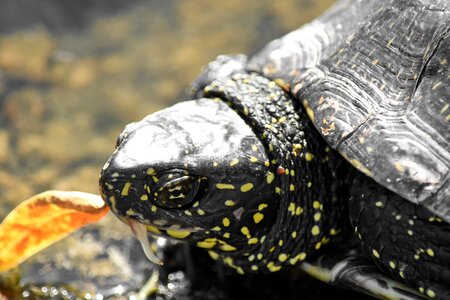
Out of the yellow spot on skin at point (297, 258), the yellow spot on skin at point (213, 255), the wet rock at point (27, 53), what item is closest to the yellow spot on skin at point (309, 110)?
the yellow spot on skin at point (297, 258)

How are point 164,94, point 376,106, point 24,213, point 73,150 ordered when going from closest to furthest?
1. point 376,106
2. point 24,213
3. point 73,150
4. point 164,94

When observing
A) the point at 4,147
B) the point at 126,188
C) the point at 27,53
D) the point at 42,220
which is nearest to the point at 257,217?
the point at 126,188

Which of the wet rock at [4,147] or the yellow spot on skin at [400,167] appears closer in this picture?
the yellow spot on skin at [400,167]

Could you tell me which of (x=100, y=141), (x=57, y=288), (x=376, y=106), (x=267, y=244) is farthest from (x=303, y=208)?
(x=100, y=141)

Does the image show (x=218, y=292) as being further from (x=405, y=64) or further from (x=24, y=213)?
(x=405, y=64)

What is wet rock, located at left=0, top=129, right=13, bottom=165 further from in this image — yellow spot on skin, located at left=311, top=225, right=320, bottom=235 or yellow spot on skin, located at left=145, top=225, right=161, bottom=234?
yellow spot on skin, located at left=311, top=225, right=320, bottom=235

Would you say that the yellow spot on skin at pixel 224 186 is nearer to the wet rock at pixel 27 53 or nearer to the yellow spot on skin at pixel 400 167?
the yellow spot on skin at pixel 400 167
